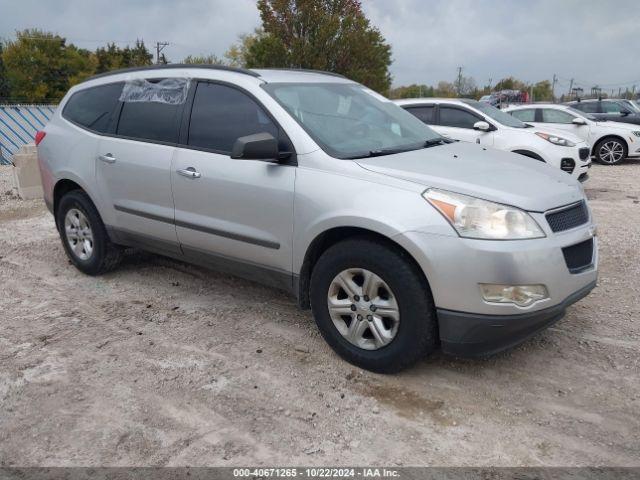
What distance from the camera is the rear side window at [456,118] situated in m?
9.40

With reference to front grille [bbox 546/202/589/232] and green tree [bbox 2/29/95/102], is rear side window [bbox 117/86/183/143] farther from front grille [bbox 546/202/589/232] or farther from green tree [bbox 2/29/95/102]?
green tree [bbox 2/29/95/102]

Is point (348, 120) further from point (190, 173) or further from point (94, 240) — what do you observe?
point (94, 240)

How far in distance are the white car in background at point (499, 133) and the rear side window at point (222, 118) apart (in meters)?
5.30

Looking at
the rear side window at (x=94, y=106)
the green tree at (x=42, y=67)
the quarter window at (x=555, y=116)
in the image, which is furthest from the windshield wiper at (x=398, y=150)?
the green tree at (x=42, y=67)

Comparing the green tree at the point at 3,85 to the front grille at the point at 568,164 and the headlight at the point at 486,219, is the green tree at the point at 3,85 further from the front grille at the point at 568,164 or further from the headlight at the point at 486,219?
the headlight at the point at 486,219

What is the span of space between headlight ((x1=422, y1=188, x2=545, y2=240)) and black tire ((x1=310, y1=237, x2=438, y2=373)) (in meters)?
0.34

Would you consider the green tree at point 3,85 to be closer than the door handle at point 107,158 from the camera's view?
No

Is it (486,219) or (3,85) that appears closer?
(486,219)

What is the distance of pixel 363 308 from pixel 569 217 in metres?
1.32

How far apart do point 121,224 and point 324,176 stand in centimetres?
223

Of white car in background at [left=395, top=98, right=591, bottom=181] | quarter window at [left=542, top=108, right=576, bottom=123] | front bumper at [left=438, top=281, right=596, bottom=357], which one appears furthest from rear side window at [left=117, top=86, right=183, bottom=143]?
quarter window at [left=542, top=108, right=576, bottom=123]

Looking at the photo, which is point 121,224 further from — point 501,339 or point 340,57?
point 340,57

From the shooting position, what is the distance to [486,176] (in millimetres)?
3418

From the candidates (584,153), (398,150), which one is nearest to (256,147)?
(398,150)
